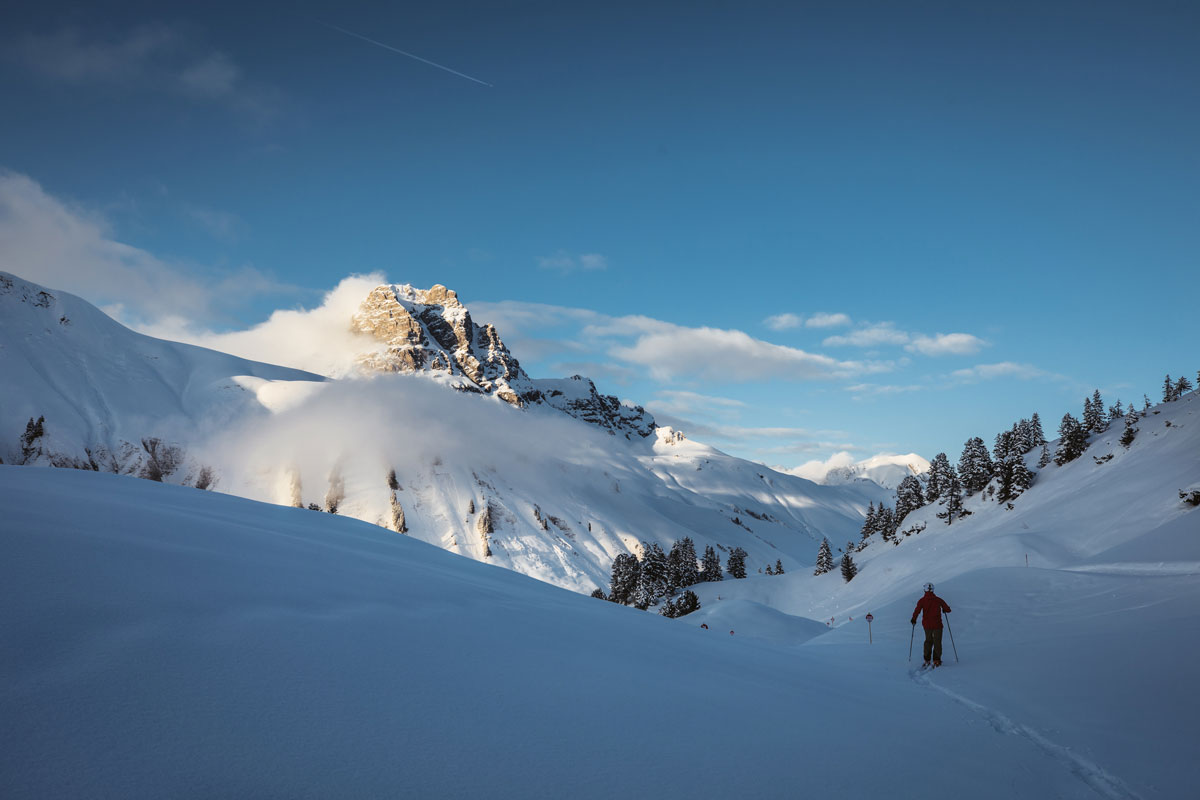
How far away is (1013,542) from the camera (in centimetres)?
4091

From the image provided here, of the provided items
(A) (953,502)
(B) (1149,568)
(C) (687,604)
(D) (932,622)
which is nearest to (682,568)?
(C) (687,604)

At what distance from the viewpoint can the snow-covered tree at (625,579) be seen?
79188mm

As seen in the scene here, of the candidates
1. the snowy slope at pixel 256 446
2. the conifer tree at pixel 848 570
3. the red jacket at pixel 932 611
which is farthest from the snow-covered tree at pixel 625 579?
the red jacket at pixel 932 611

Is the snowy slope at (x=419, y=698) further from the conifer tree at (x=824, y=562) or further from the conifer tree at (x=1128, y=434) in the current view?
the conifer tree at (x=824, y=562)

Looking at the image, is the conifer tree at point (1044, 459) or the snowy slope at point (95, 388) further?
the snowy slope at point (95, 388)

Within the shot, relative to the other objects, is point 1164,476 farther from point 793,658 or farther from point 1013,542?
point 793,658

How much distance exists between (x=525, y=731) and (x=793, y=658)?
7.12 meters

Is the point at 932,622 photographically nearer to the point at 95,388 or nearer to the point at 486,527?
the point at 486,527

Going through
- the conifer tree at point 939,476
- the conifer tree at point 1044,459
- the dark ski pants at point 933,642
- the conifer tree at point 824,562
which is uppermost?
the conifer tree at point 1044,459

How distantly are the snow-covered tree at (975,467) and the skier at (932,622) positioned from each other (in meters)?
69.7

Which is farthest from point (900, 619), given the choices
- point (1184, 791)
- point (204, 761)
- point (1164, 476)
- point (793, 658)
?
point (1164, 476)

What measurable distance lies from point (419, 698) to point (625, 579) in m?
81.8

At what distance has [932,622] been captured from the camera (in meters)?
11.6

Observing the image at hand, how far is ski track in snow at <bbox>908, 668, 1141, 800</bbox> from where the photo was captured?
196 inches
